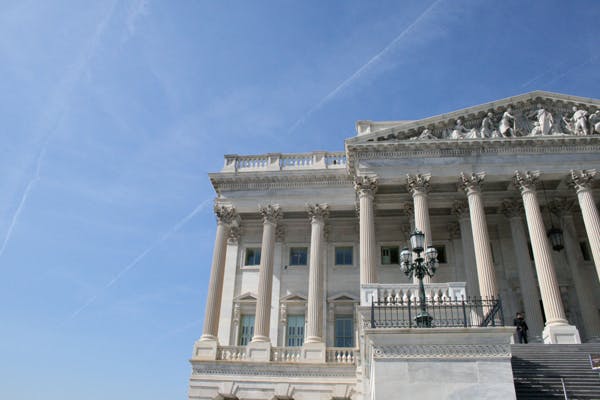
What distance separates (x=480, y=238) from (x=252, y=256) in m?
15.6

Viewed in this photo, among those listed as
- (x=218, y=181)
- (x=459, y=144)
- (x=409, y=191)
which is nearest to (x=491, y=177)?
(x=459, y=144)

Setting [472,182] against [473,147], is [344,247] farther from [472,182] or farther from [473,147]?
[473,147]

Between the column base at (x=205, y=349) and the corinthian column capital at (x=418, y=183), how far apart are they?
14246mm

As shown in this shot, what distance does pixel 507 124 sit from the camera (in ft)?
98.9

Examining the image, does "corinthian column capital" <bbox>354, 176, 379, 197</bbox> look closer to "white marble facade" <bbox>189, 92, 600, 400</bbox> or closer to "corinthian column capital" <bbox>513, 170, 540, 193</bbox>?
"white marble facade" <bbox>189, 92, 600, 400</bbox>

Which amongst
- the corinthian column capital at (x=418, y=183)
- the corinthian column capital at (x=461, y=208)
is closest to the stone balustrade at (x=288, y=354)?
the corinthian column capital at (x=418, y=183)

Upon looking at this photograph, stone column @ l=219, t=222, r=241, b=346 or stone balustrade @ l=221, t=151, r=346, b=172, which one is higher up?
stone balustrade @ l=221, t=151, r=346, b=172

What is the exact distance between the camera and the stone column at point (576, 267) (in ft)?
93.2

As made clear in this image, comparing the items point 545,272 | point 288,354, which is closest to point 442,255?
point 545,272

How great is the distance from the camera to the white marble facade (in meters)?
28.1

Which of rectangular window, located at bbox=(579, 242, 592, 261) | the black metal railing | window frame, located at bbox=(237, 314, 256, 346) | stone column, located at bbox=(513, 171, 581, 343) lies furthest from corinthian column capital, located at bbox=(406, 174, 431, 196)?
window frame, located at bbox=(237, 314, 256, 346)

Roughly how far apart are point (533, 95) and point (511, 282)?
1140 centimetres

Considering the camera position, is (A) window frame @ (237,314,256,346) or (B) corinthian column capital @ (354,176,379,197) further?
(A) window frame @ (237,314,256,346)

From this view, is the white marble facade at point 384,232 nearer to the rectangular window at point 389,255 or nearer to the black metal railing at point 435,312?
the rectangular window at point 389,255
